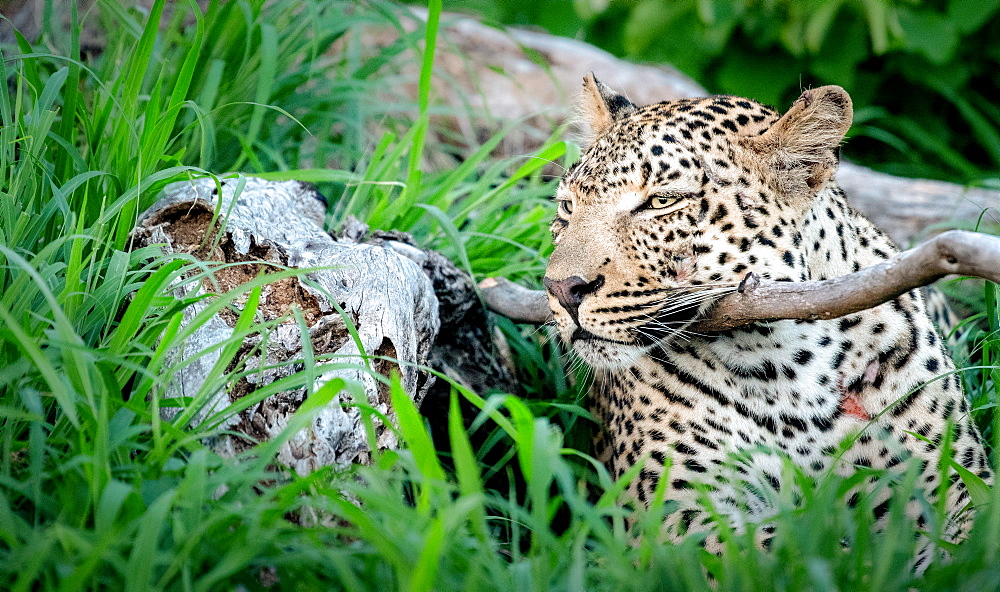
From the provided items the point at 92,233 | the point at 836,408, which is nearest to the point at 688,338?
the point at 836,408

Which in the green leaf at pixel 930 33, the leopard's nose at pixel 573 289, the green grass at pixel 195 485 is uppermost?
the green leaf at pixel 930 33

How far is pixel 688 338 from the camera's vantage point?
3.42 metres

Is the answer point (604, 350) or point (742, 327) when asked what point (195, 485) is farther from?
point (742, 327)

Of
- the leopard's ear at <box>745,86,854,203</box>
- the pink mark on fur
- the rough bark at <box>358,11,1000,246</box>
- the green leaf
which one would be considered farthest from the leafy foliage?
the pink mark on fur

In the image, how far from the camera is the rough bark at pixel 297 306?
3033 millimetres

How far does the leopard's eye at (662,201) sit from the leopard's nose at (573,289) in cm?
34

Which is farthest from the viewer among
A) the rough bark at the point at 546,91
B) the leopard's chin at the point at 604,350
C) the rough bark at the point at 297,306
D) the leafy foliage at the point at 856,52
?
the leafy foliage at the point at 856,52

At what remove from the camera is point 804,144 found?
3287 mm

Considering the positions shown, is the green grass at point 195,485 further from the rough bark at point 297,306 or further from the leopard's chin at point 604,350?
the leopard's chin at point 604,350

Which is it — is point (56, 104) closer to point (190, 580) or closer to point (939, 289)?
point (190, 580)

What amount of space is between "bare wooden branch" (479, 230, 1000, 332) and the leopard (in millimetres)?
87

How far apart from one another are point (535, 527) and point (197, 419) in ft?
4.09

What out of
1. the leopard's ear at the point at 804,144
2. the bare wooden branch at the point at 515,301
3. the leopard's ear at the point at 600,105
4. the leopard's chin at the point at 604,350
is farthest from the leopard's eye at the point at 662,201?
the leopard's ear at the point at 600,105

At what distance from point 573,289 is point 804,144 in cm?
98
